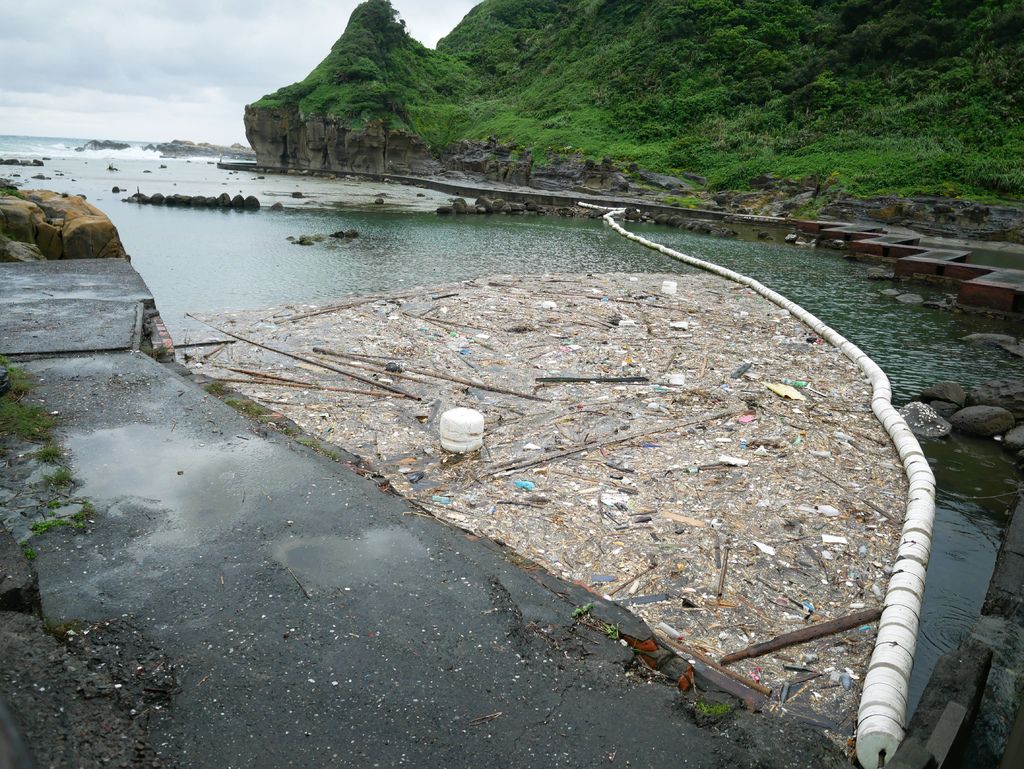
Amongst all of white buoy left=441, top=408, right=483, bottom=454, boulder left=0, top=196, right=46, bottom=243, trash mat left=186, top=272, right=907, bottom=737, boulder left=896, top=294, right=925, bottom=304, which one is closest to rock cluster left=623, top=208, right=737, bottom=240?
boulder left=896, top=294, right=925, bottom=304

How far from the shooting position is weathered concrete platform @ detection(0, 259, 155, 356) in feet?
23.1

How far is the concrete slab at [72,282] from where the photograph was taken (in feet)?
29.3

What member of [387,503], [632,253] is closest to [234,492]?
[387,503]

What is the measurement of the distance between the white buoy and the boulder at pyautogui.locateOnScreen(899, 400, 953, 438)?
5.62 meters

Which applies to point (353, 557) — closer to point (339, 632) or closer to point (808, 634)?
point (339, 632)

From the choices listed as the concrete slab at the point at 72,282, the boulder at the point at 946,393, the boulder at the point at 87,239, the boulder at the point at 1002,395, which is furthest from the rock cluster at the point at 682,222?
the concrete slab at the point at 72,282

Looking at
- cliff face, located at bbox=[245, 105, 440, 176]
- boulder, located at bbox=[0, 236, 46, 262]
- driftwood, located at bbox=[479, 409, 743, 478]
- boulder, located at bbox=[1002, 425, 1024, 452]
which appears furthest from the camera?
cliff face, located at bbox=[245, 105, 440, 176]

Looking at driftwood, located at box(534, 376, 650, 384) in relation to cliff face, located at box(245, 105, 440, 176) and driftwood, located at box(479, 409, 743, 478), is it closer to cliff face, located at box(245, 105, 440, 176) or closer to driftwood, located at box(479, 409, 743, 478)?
driftwood, located at box(479, 409, 743, 478)

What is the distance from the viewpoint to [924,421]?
859 cm

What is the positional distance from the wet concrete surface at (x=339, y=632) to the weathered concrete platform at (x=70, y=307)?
255cm

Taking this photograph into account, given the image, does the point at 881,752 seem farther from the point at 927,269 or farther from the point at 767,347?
the point at 927,269

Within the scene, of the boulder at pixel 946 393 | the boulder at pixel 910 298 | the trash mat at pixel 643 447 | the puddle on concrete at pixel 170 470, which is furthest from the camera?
the boulder at pixel 910 298

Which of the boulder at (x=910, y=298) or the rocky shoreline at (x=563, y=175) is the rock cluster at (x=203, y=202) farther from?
the boulder at (x=910, y=298)

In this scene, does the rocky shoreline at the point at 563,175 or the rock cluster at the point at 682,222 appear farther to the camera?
the rocky shoreline at the point at 563,175
